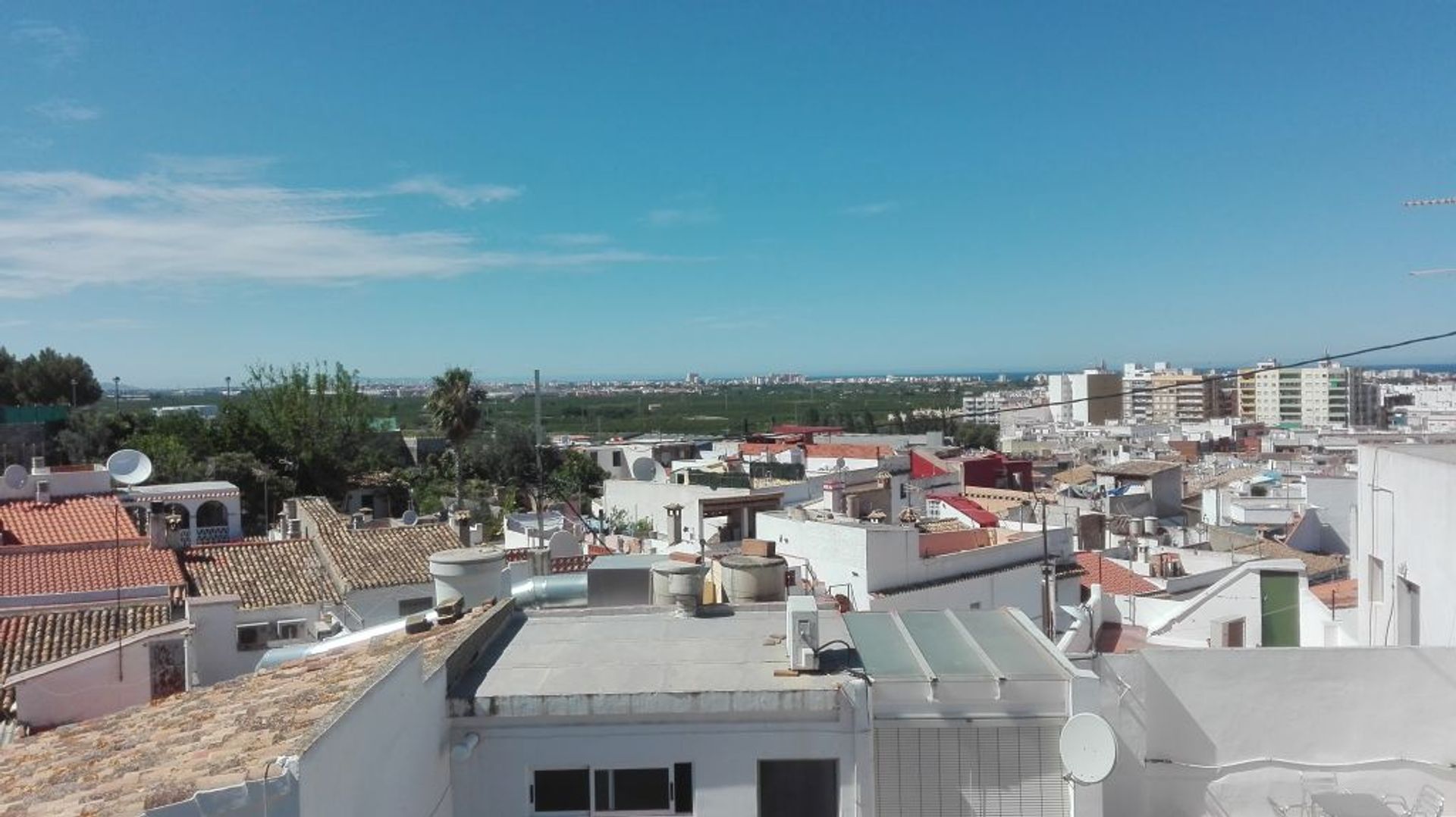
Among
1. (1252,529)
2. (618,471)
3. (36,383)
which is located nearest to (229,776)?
(1252,529)

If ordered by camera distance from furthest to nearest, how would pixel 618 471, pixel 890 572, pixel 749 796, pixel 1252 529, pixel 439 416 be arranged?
pixel 618 471 → pixel 439 416 → pixel 1252 529 → pixel 890 572 → pixel 749 796

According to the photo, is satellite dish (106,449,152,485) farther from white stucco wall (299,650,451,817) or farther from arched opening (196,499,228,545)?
white stucco wall (299,650,451,817)

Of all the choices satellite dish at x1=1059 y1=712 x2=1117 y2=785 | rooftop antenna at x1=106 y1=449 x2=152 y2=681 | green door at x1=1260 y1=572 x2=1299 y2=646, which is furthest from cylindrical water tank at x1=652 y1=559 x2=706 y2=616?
rooftop antenna at x1=106 y1=449 x2=152 y2=681

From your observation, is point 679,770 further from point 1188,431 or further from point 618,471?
point 1188,431

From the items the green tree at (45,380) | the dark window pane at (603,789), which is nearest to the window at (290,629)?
the dark window pane at (603,789)

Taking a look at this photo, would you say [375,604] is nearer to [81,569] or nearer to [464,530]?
[464,530]

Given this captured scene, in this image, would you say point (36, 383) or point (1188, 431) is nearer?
point (36, 383)
